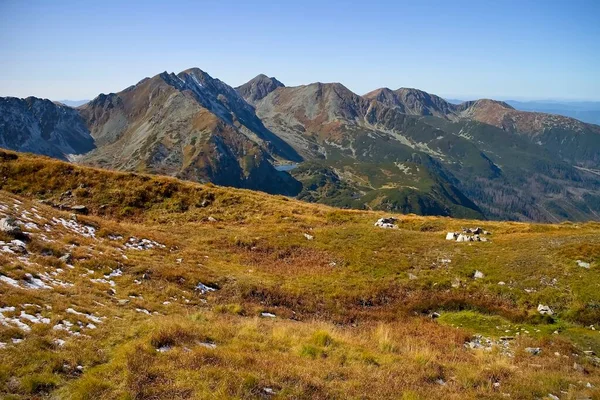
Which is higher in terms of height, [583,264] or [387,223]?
[387,223]

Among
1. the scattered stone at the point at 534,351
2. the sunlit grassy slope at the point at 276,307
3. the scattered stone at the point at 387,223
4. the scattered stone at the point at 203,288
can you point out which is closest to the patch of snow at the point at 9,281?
the sunlit grassy slope at the point at 276,307

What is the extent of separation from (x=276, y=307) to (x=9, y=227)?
16.1 metres

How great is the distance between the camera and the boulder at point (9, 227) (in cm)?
2127

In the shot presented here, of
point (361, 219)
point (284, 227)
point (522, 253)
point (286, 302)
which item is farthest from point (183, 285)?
point (361, 219)

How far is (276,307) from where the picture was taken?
22.4 m

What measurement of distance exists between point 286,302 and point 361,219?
28231 mm

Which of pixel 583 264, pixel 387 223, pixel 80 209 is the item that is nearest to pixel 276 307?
pixel 583 264

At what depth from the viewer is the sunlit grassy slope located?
440 inches

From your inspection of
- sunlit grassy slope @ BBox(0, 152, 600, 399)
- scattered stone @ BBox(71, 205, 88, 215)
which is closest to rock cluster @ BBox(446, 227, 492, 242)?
sunlit grassy slope @ BBox(0, 152, 600, 399)

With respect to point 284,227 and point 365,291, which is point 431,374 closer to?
point 365,291

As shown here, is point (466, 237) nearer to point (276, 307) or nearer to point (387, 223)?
point (387, 223)

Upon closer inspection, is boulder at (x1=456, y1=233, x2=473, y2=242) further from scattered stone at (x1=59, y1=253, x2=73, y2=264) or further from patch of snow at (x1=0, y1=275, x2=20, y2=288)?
patch of snow at (x1=0, y1=275, x2=20, y2=288)

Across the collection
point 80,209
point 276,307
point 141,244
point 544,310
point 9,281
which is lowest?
point 544,310

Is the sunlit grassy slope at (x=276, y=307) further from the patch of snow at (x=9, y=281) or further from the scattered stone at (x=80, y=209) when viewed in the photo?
the scattered stone at (x=80, y=209)
